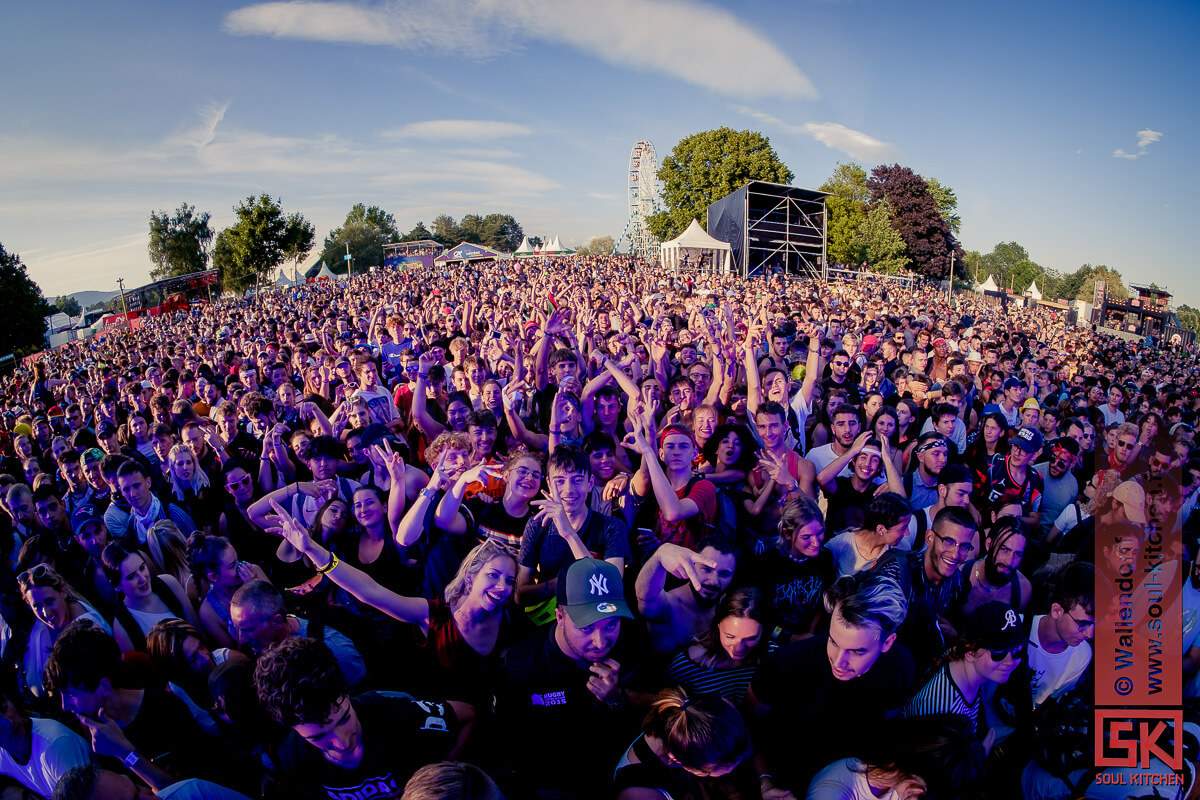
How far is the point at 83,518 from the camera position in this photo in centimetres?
352

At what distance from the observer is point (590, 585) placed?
194cm

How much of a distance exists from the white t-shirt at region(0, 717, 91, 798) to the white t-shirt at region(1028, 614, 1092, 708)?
3.45m

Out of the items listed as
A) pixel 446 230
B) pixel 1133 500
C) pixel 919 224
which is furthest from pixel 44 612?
pixel 446 230

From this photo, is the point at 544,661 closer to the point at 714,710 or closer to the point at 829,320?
the point at 714,710

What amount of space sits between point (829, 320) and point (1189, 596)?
979 centimetres

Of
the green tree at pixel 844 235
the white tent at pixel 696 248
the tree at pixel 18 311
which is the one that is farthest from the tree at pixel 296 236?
the green tree at pixel 844 235

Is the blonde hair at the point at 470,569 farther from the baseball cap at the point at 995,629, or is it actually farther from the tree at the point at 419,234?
the tree at the point at 419,234

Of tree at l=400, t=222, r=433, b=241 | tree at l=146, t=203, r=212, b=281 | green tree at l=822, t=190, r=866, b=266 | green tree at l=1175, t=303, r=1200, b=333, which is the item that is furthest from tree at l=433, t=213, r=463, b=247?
green tree at l=1175, t=303, r=1200, b=333

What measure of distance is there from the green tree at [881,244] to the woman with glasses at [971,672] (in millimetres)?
43771

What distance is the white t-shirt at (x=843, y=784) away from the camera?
5.17ft

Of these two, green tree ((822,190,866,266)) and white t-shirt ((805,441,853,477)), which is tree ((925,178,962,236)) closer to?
green tree ((822,190,866,266))

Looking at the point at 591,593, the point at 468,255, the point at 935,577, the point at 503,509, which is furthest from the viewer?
the point at 468,255

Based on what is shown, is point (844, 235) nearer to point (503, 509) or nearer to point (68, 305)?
point (503, 509)

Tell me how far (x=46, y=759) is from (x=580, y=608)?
1.77 metres
